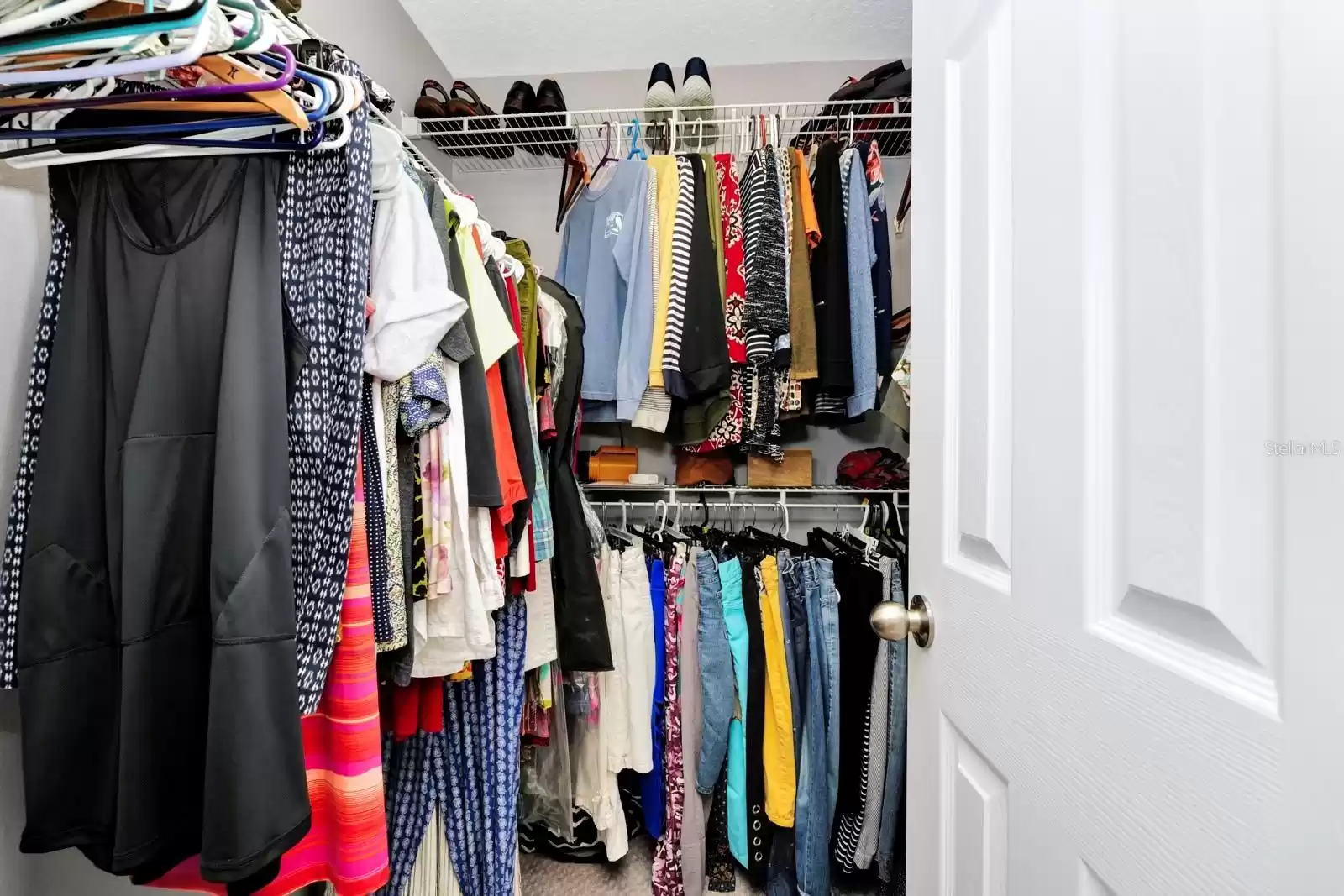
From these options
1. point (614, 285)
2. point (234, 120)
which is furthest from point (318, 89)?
point (614, 285)

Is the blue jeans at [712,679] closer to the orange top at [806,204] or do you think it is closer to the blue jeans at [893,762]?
the blue jeans at [893,762]

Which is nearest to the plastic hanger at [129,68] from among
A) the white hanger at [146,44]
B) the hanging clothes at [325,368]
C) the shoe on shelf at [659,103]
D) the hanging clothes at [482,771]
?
the white hanger at [146,44]

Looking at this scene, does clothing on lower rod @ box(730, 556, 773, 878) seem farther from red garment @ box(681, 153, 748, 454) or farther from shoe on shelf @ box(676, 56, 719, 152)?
shoe on shelf @ box(676, 56, 719, 152)

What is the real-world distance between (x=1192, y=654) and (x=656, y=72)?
1905 mm

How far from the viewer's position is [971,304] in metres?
0.57

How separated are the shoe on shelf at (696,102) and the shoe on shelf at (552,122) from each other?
340mm

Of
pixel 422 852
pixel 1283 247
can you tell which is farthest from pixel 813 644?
pixel 1283 247

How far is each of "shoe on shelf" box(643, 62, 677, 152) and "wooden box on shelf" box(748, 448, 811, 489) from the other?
1.02 meters

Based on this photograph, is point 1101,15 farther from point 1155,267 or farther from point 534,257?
point 534,257

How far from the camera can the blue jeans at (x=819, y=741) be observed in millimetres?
1418

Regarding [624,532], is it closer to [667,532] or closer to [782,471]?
[667,532]

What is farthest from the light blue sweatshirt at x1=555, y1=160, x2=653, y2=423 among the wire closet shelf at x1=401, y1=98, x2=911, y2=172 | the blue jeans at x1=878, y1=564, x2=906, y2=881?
the blue jeans at x1=878, y1=564, x2=906, y2=881

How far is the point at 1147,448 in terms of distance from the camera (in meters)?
0.35

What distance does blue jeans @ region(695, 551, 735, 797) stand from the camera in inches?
57.0
